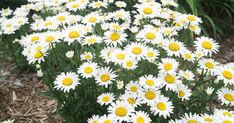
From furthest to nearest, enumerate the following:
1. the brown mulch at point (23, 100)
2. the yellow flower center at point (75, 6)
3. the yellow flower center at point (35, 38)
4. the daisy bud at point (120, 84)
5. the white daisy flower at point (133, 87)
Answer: the brown mulch at point (23, 100), the yellow flower center at point (75, 6), the yellow flower center at point (35, 38), the daisy bud at point (120, 84), the white daisy flower at point (133, 87)

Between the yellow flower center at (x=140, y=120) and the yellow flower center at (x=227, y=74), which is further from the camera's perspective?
the yellow flower center at (x=227, y=74)

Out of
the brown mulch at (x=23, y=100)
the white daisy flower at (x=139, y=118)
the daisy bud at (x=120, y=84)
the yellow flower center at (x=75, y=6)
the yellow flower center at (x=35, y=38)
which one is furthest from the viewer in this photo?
the brown mulch at (x=23, y=100)

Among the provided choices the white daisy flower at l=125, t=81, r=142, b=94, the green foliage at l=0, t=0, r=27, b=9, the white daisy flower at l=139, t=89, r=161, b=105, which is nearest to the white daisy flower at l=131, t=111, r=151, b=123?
the white daisy flower at l=139, t=89, r=161, b=105

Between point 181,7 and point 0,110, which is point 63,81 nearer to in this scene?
point 0,110

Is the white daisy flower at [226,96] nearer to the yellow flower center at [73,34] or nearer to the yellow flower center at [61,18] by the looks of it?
the yellow flower center at [73,34]

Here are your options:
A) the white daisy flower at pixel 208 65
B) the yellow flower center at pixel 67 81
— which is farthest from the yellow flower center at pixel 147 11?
the yellow flower center at pixel 67 81

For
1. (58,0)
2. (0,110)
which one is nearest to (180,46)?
(58,0)

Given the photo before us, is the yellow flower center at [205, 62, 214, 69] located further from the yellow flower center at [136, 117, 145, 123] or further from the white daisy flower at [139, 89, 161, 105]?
the yellow flower center at [136, 117, 145, 123]

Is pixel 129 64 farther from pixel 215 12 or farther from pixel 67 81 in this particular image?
pixel 215 12
